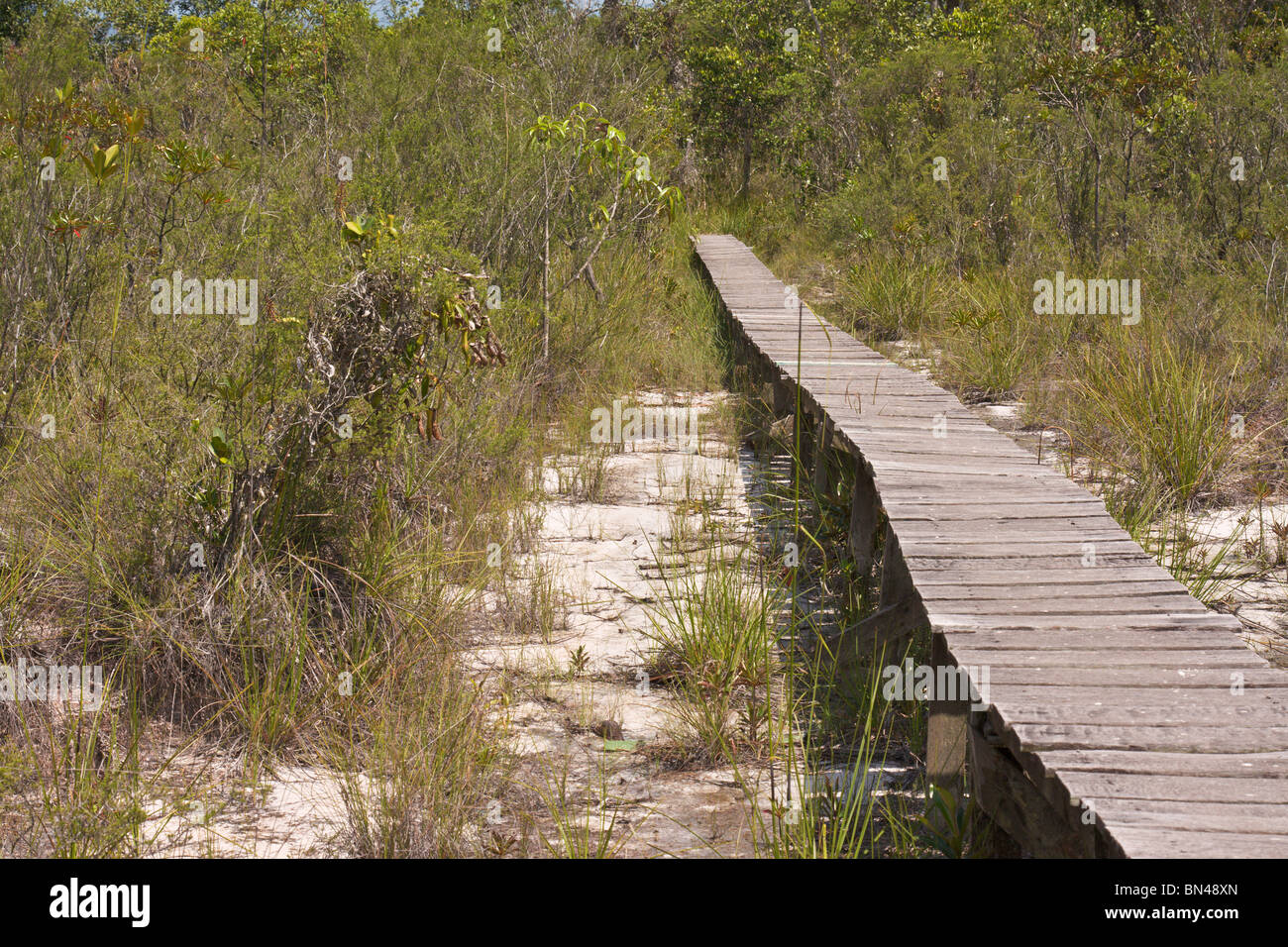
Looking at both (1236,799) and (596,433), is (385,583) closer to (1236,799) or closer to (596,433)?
(1236,799)

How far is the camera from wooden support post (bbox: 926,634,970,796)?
306 cm

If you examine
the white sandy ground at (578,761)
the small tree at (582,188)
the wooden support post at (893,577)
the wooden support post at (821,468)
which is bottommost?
the white sandy ground at (578,761)

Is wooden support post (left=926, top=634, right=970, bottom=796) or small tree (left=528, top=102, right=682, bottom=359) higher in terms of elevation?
small tree (left=528, top=102, right=682, bottom=359)

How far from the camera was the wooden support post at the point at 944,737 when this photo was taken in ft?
10.0

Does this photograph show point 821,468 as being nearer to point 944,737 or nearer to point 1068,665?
point 944,737

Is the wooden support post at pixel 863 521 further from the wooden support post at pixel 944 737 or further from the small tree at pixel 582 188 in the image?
the small tree at pixel 582 188

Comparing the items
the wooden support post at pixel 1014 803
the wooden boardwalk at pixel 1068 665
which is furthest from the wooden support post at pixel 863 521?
the wooden support post at pixel 1014 803

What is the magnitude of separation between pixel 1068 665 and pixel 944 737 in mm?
427

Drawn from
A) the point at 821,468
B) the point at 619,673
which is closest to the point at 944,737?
the point at 619,673

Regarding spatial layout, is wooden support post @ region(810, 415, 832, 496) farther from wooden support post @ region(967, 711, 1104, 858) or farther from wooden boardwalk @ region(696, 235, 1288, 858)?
wooden support post @ region(967, 711, 1104, 858)

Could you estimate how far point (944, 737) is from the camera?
10.2 ft

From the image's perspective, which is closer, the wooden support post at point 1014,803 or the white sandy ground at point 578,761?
the wooden support post at point 1014,803

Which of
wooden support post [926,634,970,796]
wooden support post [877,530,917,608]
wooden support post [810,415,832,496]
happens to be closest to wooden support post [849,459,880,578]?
wooden support post [810,415,832,496]

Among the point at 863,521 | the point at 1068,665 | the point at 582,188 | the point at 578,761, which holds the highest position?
the point at 582,188
